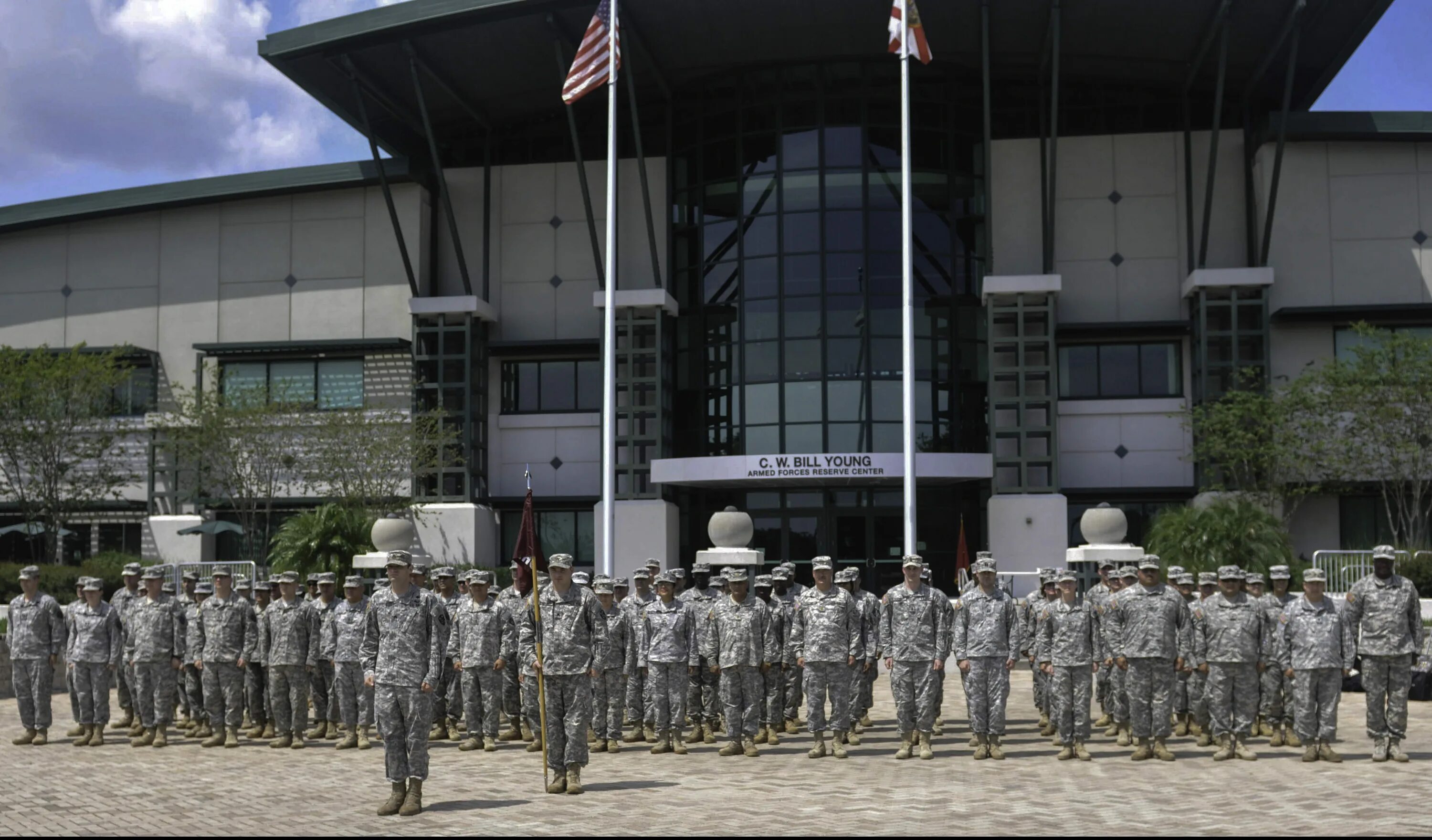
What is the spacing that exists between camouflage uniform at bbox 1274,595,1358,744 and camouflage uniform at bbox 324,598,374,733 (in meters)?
9.48

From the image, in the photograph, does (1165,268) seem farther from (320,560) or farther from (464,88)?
(320,560)

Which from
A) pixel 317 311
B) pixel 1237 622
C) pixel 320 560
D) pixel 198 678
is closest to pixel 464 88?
pixel 317 311

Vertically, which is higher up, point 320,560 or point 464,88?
point 464,88

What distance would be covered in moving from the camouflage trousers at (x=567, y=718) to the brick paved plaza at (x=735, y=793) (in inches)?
14.2

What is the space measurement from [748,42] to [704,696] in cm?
2254

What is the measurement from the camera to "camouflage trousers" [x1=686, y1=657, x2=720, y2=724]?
16.3 meters

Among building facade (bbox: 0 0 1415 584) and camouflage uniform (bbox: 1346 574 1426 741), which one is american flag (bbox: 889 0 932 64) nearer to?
building facade (bbox: 0 0 1415 584)

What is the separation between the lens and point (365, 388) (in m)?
38.8

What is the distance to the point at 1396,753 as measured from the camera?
1333 centimetres

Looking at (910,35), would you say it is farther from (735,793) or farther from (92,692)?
A: (735,793)

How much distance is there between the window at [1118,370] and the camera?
36.5m

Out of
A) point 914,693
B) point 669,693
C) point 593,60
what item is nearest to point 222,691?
point 669,693

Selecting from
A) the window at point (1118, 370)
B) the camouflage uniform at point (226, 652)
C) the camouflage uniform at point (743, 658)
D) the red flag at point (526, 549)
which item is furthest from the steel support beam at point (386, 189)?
the red flag at point (526, 549)

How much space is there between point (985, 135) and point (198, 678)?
24.4m
